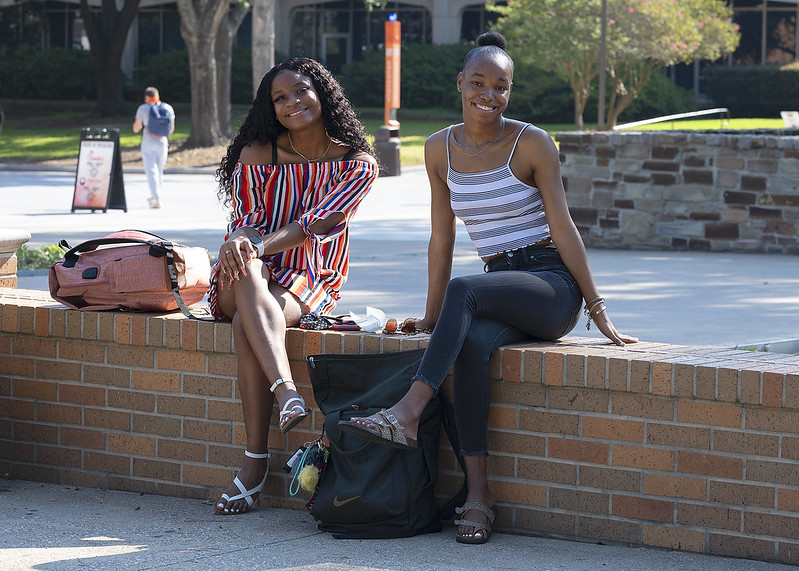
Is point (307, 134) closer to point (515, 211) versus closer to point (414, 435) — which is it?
point (515, 211)

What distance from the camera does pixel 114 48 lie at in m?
37.7

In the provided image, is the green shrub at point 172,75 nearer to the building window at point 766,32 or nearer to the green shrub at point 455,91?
the green shrub at point 455,91

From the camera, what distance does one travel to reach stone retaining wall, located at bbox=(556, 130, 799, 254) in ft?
39.0

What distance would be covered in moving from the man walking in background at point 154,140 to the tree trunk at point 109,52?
20219mm

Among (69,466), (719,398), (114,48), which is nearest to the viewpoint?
(719,398)

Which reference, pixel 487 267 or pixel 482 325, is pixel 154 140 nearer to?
pixel 487 267

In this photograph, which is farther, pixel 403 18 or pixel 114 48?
pixel 403 18

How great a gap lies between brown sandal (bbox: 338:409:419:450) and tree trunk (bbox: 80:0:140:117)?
35.1 meters

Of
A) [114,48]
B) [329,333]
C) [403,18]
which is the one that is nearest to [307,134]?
[329,333]

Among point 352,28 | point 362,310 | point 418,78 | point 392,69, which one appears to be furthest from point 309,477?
point 352,28

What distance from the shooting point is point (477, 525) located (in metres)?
4.12

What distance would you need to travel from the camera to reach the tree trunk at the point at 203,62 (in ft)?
89.1

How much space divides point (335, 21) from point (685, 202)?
36.6 m

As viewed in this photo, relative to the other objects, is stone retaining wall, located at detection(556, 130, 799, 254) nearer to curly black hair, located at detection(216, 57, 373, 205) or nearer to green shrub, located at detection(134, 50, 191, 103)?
curly black hair, located at detection(216, 57, 373, 205)
